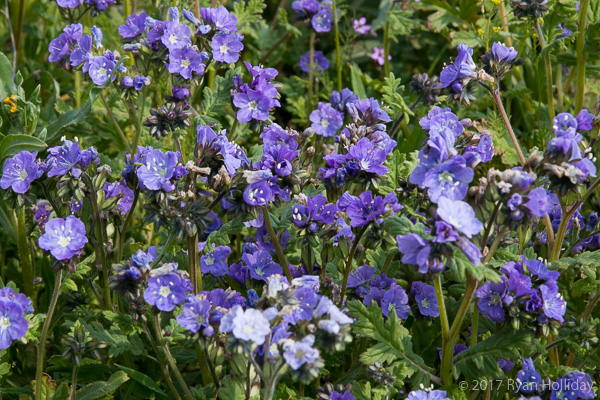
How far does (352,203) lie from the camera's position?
117 inches

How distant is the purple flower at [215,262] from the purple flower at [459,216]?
1397mm

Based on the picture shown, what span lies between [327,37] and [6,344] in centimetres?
459

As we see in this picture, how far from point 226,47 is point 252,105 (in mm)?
393

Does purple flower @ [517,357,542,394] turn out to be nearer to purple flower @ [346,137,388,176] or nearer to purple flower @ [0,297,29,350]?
purple flower @ [346,137,388,176]

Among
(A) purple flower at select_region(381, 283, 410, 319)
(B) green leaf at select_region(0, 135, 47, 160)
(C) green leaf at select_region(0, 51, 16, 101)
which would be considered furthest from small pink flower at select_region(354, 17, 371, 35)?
(B) green leaf at select_region(0, 135, 47, 160)

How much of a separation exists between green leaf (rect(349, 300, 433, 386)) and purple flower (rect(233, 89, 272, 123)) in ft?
3.85

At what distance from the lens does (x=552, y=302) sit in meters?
2.79

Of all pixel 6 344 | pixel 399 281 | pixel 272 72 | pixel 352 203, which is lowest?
pixel 399 281

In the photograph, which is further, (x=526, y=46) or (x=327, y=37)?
(x=327, y=37)

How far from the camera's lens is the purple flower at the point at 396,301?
10.5 feet

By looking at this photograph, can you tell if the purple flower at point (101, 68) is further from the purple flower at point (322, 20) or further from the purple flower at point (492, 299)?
the purple flower at point (492, 299)

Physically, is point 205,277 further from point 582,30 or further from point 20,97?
point 582,30

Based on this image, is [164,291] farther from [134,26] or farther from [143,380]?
[134,26]

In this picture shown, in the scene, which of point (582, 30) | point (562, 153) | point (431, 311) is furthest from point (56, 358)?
point (582, 30)
